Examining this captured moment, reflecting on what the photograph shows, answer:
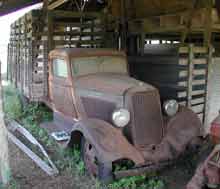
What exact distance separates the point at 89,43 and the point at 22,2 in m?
1.67

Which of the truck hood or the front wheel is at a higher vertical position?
the truck hood

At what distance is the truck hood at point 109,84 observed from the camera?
381 cm

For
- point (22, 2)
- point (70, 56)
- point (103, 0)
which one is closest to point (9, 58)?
point (103, 0)

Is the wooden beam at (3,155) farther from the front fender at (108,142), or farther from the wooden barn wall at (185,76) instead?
the wooden barn wall at (185,76)

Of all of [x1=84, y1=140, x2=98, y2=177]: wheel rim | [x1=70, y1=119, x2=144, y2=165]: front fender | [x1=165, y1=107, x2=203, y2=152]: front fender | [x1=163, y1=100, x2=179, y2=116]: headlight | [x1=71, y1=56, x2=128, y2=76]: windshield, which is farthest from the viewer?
[x1=71, y1=56, x2=128, y2=76]: windshield

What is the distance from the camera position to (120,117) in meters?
3.52

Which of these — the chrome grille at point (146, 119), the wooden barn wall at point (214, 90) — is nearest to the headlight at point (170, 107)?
the chrome grille at point (146, 119)

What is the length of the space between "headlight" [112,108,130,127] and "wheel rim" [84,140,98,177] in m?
0.40

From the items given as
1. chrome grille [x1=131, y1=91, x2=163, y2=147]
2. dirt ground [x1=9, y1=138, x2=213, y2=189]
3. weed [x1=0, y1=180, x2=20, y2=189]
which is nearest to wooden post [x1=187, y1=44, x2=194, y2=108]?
dirt ground [x1=9, y1=138, x2=213, y2=189]

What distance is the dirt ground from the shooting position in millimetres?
3503

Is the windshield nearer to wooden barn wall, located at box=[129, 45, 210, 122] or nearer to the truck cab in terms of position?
the truck cab

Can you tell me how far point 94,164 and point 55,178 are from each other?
0.50 meters

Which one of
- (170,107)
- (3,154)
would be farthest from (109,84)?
(3,154)

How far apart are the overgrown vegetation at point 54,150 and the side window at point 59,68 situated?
1.05m
